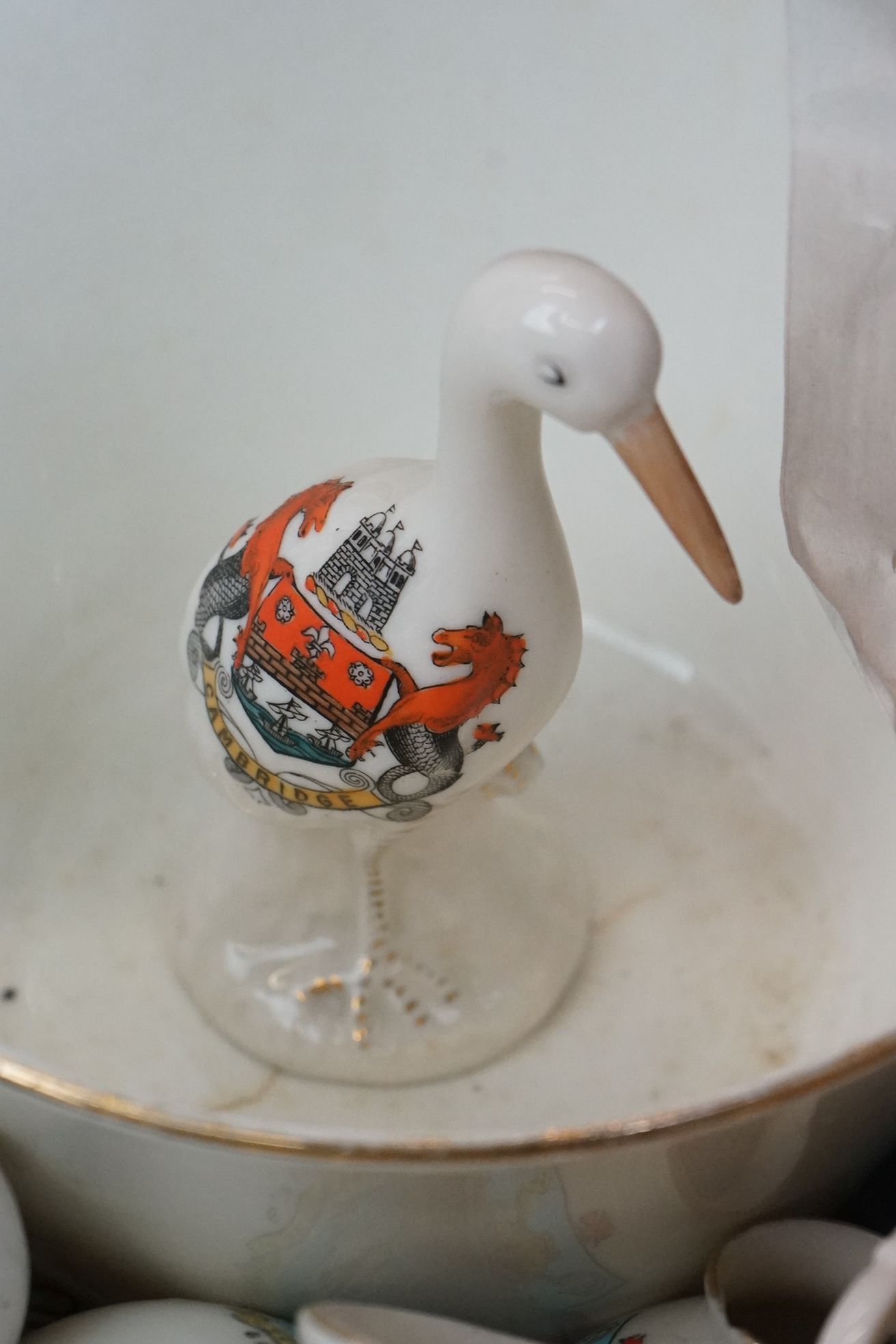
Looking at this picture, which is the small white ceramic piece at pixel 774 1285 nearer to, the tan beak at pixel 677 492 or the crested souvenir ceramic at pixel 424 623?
the crested souvenir ceramic at pixel 424 623

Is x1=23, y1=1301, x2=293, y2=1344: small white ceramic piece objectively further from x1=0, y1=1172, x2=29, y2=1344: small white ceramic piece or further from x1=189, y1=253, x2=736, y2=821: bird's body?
x1=189, y1=253, x2=736, y2=821: bird's body

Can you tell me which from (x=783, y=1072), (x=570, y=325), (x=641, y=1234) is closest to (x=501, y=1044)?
(x=641, y=1234)

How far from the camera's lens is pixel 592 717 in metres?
0.73

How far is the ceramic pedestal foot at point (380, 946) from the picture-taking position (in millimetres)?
570

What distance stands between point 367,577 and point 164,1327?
0.96ft

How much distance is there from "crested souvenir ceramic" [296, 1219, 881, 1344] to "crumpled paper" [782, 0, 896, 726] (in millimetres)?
245

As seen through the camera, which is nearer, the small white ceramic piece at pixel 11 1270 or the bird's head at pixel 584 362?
the bird's head at pixel 584 362

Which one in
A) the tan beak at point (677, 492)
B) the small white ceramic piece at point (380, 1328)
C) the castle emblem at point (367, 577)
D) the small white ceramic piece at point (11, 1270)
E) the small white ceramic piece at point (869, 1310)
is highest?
the tan beak at point (677, 492)

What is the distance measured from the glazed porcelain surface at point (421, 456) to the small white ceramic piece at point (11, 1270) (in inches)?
1.0

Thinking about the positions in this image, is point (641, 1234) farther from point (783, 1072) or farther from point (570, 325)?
point (570, 325)

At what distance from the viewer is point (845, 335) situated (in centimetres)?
57

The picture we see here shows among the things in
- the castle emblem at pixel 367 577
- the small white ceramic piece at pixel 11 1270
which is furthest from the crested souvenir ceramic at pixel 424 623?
the small white ceramic piece at pixel 11 1270

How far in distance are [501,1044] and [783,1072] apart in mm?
198

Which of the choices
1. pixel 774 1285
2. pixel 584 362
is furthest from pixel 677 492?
pixel 774 1285
